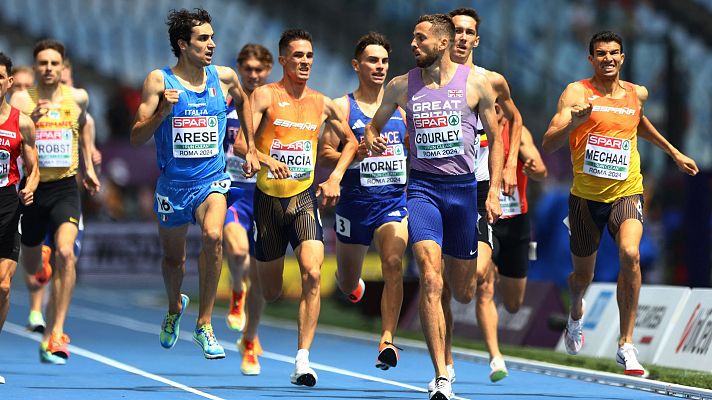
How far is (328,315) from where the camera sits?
20891mm

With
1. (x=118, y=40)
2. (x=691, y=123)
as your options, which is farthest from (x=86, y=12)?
(x=691, y=123)

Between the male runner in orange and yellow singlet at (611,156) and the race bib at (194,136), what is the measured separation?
2442 mm

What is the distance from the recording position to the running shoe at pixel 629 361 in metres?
10.3

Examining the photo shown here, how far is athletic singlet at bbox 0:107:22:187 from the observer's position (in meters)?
10.6

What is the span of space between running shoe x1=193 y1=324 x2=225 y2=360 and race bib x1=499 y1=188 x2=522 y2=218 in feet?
10.0

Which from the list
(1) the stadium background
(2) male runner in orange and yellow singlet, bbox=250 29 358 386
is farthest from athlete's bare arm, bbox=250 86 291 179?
(1) the stadium background

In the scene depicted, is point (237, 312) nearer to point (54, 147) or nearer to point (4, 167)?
point (54, 147)

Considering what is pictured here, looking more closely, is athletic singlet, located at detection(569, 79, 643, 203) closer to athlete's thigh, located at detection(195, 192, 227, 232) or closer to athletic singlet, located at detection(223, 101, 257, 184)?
athlete's thigh, located at detection(195, 192, 227, 232)

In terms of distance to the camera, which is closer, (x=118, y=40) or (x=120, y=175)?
(x=120, y=175)

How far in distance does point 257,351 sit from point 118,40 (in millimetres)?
21494

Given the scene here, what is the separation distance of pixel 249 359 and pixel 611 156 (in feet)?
11.5

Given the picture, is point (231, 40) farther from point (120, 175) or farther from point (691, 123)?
point (691, 123)

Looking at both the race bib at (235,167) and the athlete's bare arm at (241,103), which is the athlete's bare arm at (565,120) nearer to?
the athlete's bare arm at (241,103)

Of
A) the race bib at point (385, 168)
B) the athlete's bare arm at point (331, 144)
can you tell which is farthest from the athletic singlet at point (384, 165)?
the athlete's bare arm at point (331, 144)
